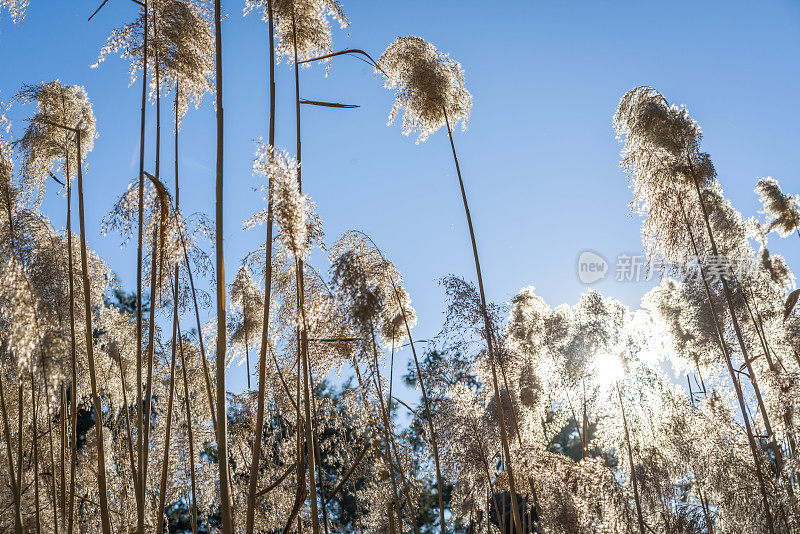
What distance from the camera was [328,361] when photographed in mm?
3557

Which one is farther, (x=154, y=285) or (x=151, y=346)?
(x=154, y=285)

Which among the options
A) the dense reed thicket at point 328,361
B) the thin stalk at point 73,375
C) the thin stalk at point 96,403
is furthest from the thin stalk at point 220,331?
the thin stalk at point 73,375

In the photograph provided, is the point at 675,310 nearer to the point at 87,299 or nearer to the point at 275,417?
the point at 275,417

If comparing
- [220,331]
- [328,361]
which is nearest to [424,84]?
[328,361]

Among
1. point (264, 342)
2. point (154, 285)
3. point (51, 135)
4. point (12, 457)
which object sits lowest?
point (12, 457)

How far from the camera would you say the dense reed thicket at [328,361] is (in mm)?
2732

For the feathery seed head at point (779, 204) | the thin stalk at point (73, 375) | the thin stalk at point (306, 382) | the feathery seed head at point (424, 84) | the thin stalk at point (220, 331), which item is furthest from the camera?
the feathery seed head at point (779, 204)

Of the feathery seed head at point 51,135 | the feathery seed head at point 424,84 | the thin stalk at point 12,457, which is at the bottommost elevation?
the thin stalk at point 12,457

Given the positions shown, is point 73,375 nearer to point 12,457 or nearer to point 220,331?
point 12,457

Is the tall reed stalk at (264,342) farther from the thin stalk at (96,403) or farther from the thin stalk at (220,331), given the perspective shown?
the thin stalk at (96,403)

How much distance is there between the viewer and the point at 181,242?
2762 mm

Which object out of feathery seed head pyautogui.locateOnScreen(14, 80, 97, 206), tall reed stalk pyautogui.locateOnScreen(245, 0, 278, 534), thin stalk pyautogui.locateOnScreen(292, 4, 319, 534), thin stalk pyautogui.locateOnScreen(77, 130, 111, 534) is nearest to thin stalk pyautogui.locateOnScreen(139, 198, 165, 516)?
thin stalk pyautogui.locateOnScreen(77, 130, 111, 534)

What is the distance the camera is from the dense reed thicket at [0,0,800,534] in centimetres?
273

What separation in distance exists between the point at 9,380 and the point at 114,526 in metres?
1.55
